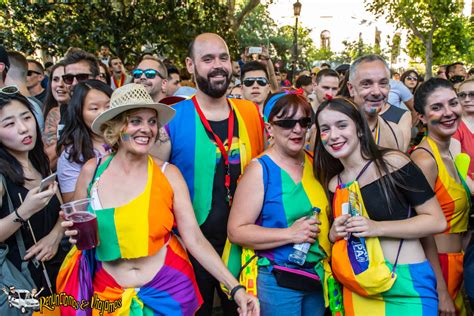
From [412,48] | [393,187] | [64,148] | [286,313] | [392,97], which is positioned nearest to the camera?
[393,187]

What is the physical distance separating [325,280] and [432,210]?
780mm

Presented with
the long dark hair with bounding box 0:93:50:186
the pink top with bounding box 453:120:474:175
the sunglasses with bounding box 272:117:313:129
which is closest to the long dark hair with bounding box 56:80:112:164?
the long dark hair with bounding box 0:93:50:186

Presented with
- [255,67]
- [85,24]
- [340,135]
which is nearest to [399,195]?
[340,135]

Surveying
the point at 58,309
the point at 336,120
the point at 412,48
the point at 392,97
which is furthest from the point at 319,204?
the point at 412,48

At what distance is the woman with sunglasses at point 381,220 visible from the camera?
8.97 feet

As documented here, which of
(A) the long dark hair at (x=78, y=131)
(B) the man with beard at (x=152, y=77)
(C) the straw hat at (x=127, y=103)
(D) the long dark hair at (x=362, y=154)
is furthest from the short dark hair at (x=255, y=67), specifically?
(C) the straw hat at (x=127, y=103)

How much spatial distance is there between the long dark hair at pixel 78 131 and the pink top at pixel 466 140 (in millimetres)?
2896

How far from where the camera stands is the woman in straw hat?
8.79 ft

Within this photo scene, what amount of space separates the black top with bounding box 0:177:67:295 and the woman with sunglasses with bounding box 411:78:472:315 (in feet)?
8.03

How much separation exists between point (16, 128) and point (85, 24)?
285 inches

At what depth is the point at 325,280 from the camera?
303 centimetres

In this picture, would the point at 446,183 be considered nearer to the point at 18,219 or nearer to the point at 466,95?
the point at 466,95

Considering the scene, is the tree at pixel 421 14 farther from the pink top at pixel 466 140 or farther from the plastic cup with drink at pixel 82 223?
the plastic cup with drink at pixel 82 223

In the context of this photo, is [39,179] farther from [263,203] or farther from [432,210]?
[432,210]
